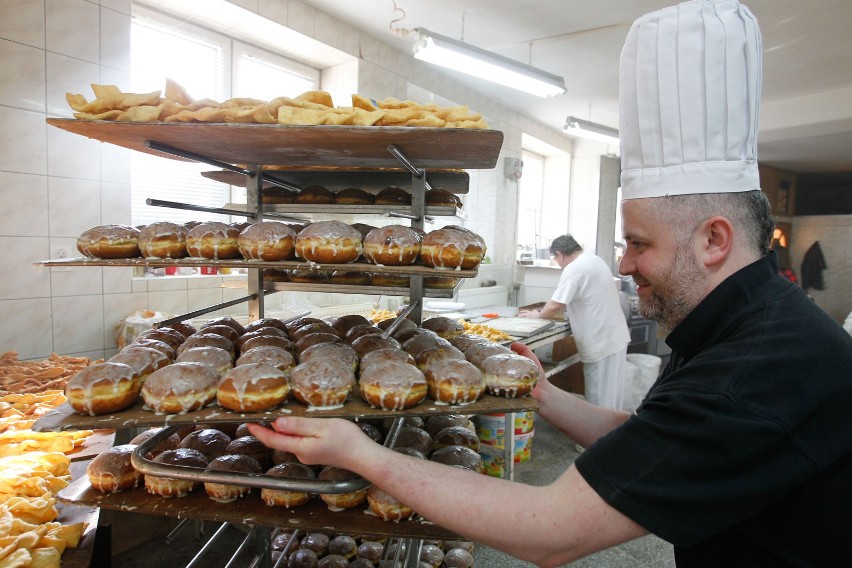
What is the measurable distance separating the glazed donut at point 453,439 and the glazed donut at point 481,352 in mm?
413

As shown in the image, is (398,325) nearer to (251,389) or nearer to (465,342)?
(465,342)

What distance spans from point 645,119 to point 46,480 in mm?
2150

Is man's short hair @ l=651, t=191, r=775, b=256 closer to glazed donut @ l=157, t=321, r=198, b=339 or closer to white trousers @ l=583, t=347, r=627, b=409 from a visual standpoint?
glazed donut @ l=157, t=321, r=198, b=339

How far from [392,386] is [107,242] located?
0.96 m

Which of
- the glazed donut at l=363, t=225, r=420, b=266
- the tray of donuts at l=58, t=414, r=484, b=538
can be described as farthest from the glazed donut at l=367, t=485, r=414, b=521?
the glazed donut at l=363, t=225, r=420, b=266

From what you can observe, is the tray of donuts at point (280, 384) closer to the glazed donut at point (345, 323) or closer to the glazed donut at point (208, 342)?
the glazed donut at point (208, 342)

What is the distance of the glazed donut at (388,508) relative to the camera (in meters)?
1.31

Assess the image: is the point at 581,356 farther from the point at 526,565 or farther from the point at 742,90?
the point at 742,90

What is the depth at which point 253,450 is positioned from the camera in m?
1.55

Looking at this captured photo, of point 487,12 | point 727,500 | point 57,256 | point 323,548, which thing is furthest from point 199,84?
point 727,500

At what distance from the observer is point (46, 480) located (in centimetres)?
164

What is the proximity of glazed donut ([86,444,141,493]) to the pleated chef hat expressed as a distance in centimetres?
155

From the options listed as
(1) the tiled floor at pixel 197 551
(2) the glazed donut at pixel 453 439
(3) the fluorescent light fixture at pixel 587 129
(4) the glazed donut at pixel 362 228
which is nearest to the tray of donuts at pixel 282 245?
(4) the glazed donut at pixel 362 228

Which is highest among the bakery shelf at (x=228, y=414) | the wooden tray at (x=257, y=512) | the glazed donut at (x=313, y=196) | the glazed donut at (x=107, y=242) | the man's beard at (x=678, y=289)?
the glazed donut at (x=313, y=196)
